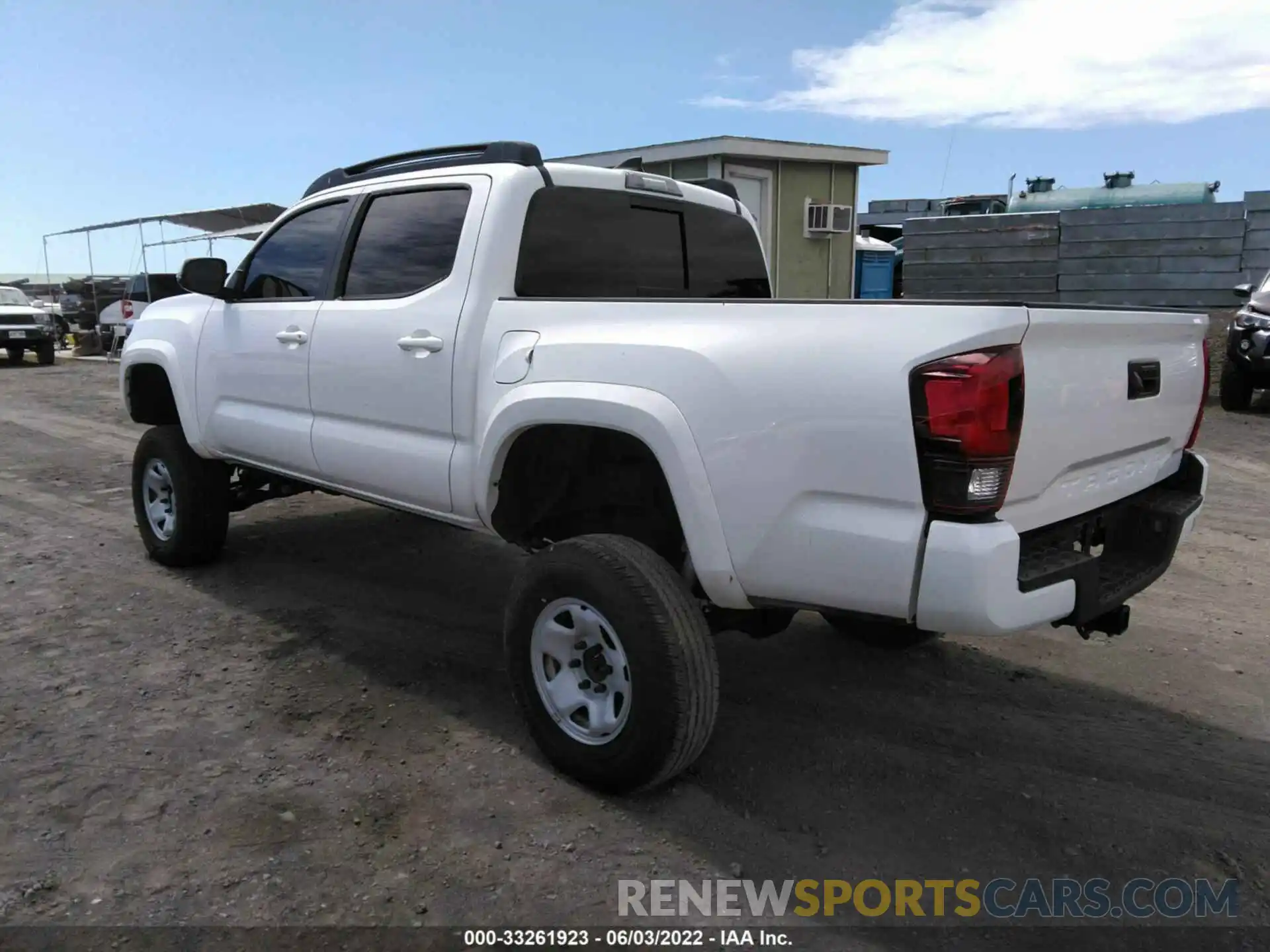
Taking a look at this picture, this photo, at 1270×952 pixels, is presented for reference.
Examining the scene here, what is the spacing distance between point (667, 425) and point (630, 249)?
144 cm

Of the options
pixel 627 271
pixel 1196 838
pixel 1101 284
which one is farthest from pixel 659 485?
pixel 1101 284

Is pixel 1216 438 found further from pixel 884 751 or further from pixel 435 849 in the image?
pixel 435 849

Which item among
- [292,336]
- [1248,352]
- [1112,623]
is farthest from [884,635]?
[1248,352]

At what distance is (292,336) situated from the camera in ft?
13.6

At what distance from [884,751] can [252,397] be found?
3209 millimetres

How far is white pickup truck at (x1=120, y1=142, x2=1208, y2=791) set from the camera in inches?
91.8

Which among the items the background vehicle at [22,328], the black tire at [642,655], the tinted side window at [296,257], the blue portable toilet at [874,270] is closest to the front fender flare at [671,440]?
the black tire at [642,655]

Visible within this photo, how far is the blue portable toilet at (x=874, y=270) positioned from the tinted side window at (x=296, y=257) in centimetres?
1470

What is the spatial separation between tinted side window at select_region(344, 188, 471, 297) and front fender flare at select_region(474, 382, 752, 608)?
0.90 meters

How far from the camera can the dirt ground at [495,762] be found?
260 centimetres

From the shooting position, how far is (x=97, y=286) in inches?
1044

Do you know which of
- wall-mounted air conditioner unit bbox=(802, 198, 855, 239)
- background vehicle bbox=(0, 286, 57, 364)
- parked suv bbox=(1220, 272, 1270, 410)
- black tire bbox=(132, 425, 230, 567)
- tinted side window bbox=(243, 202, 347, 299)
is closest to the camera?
tinted side window bbox=(243, 202, 347, 299)

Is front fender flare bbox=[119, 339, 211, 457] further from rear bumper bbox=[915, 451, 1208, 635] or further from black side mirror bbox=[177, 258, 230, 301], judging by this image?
rear bumper bbox=[915, 451, 1208, 635]

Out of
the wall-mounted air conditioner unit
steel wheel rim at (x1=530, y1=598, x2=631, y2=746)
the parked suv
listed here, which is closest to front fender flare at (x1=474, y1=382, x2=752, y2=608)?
steel wheel rim at (x1=530, y1=598, x2=631, y2=746)
